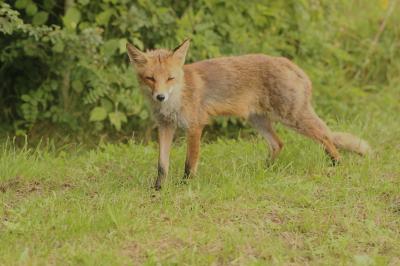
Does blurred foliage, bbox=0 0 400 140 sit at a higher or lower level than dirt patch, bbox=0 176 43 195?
higher

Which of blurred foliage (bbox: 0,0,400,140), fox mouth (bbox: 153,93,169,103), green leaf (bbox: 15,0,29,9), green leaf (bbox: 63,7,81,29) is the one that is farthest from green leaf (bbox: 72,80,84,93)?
fox mouth (bbox: 153,93,169,103)

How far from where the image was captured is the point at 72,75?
946 centimetres

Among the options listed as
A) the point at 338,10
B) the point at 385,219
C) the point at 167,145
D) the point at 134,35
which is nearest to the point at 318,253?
the point at 385,219

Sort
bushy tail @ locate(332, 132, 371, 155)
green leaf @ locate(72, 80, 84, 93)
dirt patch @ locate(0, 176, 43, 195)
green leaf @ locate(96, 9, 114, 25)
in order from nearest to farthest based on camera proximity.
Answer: dirt patch @ locate(0, 176, 43, 195), bushy tail @ locate(332, 132, 371, 155), green leaf @ locate(96, 9, 114, 25), green leaf @ locate(72, 80, 84, 93)

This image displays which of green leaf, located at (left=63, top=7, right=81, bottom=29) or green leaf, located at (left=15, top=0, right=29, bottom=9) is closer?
green leaf, located at (left=63, top=7, right=81, bottom=29)

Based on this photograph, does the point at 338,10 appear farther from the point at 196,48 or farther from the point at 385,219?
the point at 385,219

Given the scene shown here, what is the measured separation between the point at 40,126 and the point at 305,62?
13.8 feet

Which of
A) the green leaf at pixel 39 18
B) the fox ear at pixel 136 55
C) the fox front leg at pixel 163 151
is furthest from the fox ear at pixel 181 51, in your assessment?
the green leaf at pixel 39 18

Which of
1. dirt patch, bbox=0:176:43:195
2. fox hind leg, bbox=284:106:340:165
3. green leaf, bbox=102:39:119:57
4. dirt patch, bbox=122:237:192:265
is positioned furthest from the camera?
green leaf, bbox=102:39:119:57

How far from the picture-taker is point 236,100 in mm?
7316

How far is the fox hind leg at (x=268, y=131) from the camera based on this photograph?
7.62 m

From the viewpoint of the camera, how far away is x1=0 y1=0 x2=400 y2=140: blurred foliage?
29.7 ft

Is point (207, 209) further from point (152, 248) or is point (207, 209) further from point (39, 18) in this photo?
point (39, 18)

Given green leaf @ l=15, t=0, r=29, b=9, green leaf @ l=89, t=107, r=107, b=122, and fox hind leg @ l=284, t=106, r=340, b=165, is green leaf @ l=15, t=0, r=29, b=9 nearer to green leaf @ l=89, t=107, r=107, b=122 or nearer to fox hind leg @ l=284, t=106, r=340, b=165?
green leaf @ l=89, t=107, r=107, b=122
